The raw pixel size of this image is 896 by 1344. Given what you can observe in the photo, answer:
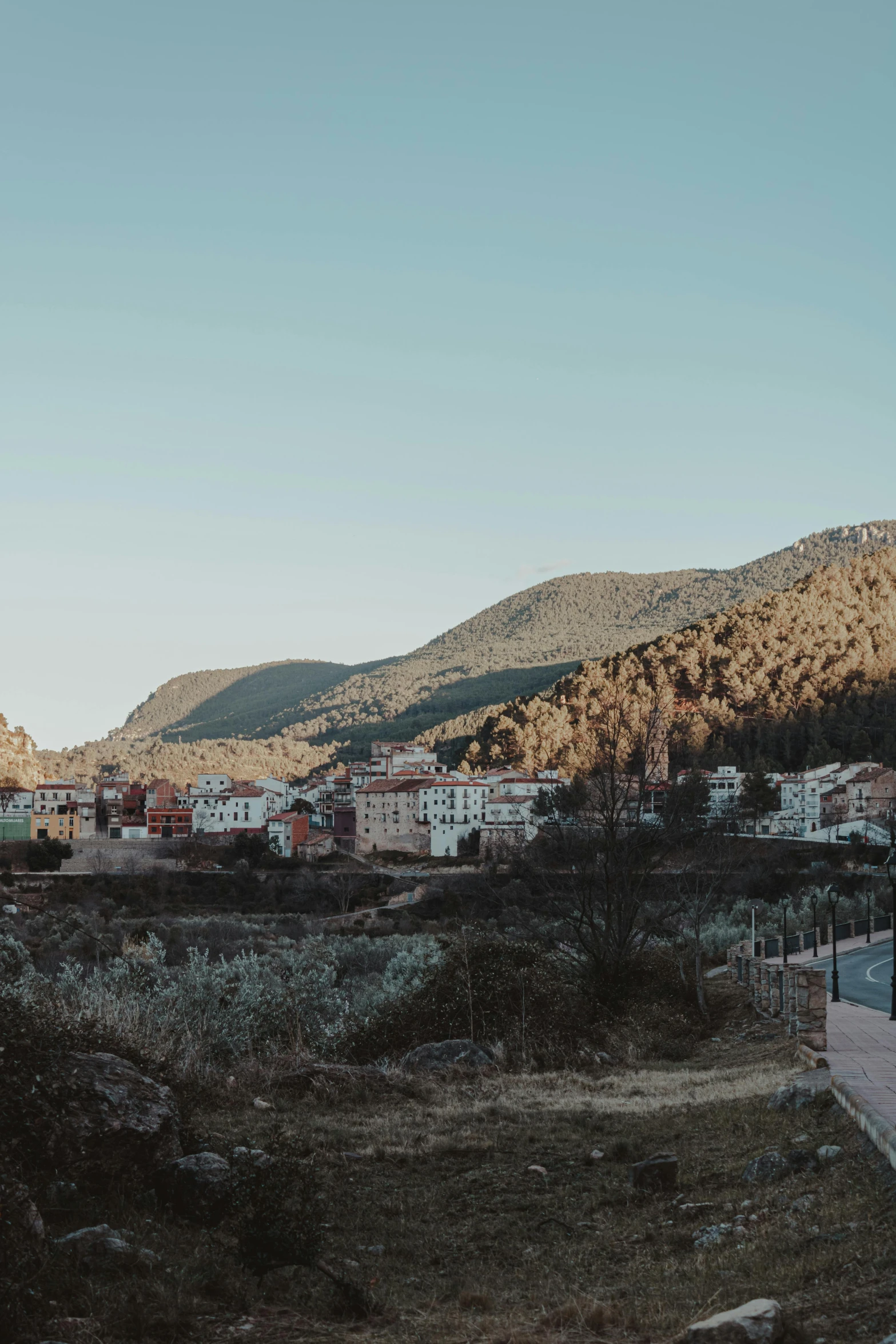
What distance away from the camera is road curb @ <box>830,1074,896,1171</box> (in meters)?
6.80

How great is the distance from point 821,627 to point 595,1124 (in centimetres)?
11790

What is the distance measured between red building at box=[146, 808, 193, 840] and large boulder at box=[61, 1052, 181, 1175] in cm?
9134

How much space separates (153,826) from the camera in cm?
9612

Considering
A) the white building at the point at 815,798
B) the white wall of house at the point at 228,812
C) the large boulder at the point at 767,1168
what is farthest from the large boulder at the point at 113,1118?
the white wall of house at the point at 228,812

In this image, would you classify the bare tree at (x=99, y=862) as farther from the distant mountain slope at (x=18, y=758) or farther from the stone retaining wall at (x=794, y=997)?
the stone retaining wall at (x=794, y=997)

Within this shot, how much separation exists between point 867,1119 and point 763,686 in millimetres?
108368

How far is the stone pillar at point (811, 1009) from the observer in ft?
42.1

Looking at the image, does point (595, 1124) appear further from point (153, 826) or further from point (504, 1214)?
point (153, 826)

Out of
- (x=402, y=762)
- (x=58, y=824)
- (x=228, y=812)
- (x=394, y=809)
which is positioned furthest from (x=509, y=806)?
(x=58, y=824)

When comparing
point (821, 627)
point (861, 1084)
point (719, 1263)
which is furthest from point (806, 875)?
point (821, 627)

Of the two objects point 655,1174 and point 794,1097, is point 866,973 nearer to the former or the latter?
point 794,1097

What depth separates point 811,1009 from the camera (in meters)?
13.3

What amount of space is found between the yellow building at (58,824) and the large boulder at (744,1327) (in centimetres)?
9397

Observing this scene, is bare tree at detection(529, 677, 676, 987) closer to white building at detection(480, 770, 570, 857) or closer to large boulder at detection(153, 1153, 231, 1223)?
large boulder at detection(153, 1153, 231, 1223)
